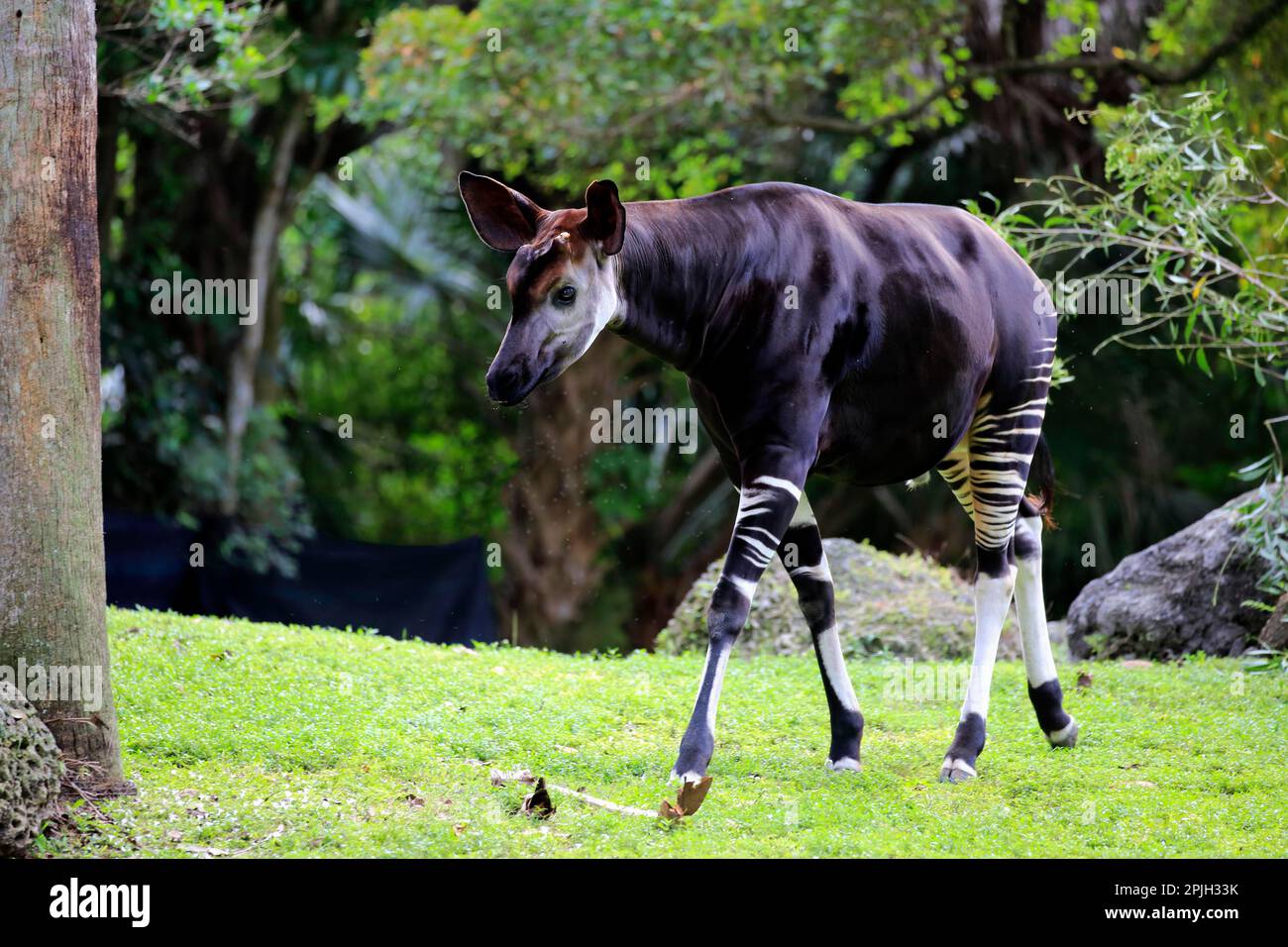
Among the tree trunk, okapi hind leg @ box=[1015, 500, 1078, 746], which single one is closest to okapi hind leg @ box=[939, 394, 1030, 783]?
okapi hind leg @ box=[1015, 500, 1078, 746]

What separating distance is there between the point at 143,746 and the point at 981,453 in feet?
11.7

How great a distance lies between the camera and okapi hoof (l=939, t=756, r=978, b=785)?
5.55 metres

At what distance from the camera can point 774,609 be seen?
9.71 m

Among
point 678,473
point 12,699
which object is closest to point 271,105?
point 678,473

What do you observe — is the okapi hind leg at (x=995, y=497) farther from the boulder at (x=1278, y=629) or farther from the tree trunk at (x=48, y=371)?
the tree trunk at (x=48, y=371)

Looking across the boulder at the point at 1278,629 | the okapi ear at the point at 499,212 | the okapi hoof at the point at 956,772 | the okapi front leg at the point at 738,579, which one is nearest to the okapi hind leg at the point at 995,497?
the okapi hoof at the point at 956,772

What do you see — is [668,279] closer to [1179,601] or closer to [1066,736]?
[1066,736]

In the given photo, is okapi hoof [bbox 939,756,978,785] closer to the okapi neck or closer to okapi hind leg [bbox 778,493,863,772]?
okapi hind leg [bbox 778,493,863,772]

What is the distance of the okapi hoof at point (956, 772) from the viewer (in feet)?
18.2

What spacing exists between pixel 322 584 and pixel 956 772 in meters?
5.69

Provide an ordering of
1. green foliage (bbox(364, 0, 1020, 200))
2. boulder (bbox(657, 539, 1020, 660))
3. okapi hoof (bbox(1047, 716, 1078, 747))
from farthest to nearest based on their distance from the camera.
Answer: green foliage (bbox(364, 0, 1020, 200)), boulder (bbox(657, 539, 1020, 660)), okapi hoof (bbox(1047, 716, 1078, 747))

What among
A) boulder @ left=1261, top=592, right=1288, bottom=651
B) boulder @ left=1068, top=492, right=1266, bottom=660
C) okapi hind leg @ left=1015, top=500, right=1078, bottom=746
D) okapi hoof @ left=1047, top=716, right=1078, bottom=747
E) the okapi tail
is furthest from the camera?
boulder @ left=1068, top=492, right=1266, bottom=660

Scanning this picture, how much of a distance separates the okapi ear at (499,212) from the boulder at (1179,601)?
5378mm
